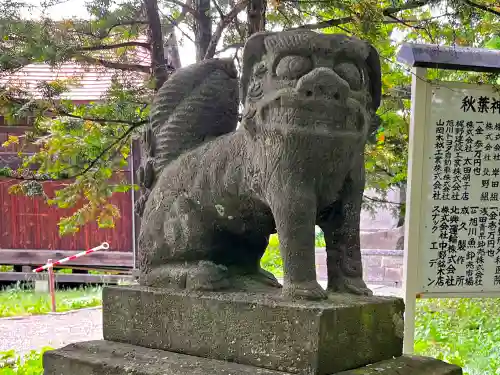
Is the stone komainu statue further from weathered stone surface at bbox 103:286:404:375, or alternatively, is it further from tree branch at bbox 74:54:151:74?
tree branch at bbox 74:54:151:74

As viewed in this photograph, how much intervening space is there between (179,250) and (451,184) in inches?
65.6

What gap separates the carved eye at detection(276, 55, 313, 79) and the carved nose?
33 millimetres

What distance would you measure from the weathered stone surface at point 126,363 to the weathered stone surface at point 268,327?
0.04 m

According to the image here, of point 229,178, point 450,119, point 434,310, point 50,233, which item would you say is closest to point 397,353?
point 229,178

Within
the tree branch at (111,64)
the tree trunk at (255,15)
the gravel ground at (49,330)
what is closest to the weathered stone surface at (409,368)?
the tree trunk at (255,15)

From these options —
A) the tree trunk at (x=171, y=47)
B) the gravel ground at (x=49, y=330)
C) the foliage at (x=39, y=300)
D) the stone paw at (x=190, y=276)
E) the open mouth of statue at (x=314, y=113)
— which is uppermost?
the tree trunk at (x=171, y=47)

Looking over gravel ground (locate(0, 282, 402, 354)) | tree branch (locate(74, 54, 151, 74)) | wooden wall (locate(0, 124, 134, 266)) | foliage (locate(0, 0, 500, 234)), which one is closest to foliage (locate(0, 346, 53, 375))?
gravel ground (locate(0, 282, 402, 354))

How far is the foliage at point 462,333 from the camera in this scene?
380 cm

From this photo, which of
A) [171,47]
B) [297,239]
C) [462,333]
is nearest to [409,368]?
[297,239]

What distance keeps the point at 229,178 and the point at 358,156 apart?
39cm

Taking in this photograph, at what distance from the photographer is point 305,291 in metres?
1.51

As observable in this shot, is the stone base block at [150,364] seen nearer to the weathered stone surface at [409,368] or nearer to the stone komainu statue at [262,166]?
the weathered stone surface at [409,368]

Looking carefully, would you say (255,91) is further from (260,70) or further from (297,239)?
(297,239)

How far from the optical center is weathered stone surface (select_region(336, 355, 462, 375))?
4.99 ft
